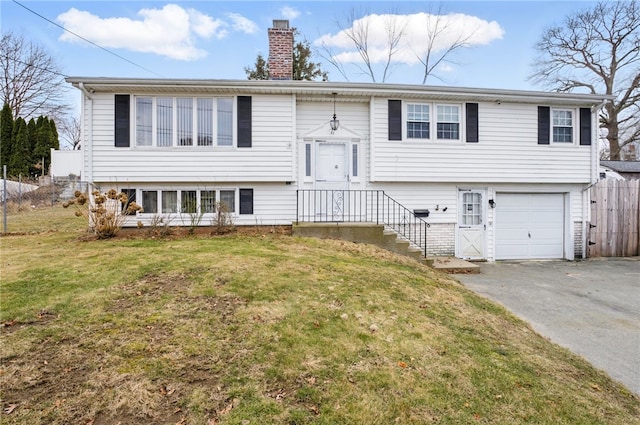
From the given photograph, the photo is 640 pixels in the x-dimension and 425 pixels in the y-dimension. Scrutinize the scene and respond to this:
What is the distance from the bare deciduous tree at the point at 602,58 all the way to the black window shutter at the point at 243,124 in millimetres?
27190

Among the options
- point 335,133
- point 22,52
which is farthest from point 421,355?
point 22,52

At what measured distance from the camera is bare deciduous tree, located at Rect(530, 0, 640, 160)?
2331 centimetres

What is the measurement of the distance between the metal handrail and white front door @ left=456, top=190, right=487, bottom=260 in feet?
4.01

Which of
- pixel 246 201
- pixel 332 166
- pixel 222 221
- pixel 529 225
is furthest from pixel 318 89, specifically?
pixel 529 225

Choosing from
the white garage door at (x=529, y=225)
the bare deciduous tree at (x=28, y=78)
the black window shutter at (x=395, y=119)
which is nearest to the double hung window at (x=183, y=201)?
the black window shutter at (x=395, y=119)

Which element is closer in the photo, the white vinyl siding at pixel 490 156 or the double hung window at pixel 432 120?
the white vinyl siding at pixel 490 156

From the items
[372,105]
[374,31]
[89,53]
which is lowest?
[372,105]

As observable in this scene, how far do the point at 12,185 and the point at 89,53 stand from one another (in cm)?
766

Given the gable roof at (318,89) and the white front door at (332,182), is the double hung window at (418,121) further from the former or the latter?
the white front door at (332,182)

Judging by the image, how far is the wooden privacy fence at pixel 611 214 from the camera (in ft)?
35.5

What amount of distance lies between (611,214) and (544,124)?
3.68 meters

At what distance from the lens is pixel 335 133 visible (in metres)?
9.78

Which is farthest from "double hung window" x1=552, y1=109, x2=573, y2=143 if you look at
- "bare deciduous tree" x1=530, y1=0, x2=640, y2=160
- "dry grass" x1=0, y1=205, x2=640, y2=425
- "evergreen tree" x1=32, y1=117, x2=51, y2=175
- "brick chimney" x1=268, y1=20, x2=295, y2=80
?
"evergreen tree" x1=32, y1=117, x2=51, y2=175

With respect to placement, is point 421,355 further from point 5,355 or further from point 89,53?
point 89,53
